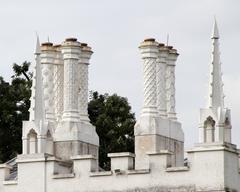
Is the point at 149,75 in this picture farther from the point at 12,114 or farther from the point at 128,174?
the point at 12,114

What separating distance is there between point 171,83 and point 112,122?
2667 cm

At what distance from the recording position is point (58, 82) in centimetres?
7088

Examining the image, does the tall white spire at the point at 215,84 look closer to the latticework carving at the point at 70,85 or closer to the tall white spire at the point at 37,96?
the latticework carving at the point at 70,85

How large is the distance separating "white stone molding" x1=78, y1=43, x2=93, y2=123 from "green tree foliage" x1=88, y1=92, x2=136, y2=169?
23.1 meters

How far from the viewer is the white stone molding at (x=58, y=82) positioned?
2785 inches

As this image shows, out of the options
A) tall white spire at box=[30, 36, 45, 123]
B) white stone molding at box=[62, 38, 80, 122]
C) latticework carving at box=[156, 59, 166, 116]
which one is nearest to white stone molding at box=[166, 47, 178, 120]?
latticework carving at box=[156, 59, 166, 116]

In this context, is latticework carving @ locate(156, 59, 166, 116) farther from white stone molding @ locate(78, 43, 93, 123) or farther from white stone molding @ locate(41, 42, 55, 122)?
white stone molding @ locate(41, 42, 55, 122)

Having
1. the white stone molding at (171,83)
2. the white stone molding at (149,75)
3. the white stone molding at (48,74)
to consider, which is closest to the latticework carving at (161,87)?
the white stone molding at (171,83)

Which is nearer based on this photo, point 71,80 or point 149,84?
point 149,84

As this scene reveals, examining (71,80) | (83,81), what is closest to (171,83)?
(83,81)

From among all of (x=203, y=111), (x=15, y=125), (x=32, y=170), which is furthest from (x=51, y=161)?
(x=15, y=125)

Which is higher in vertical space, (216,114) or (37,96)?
(37,96)

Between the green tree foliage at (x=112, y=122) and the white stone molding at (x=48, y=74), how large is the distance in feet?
75.3

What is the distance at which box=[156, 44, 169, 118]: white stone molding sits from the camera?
226 feet
